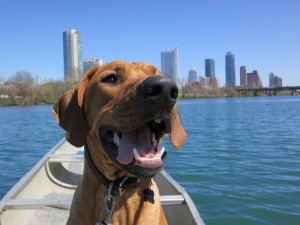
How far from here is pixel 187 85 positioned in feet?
561

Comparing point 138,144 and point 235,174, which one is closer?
point 138,144

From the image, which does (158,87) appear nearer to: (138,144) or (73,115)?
(138,144)

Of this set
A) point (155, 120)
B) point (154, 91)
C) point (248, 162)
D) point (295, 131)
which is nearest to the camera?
point (154, 91)

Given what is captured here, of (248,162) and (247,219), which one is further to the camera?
(248,162)

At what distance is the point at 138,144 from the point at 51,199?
384 centimetres

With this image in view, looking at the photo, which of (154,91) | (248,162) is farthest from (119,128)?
(248,162)

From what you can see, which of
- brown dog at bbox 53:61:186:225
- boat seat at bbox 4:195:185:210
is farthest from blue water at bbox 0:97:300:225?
brown dog at bbox 53:61:186:225

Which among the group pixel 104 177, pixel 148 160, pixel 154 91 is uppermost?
pixel 154 91

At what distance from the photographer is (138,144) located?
276 cm

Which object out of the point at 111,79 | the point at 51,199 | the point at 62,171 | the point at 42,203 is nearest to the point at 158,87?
the point at 111,79

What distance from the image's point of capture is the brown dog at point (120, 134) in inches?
101

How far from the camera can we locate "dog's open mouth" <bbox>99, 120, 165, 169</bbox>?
2625mm

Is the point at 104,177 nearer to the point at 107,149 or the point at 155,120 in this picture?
the point at 107,149

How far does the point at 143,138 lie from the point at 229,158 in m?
12.9
